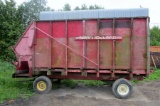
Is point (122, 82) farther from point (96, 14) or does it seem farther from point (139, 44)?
point (96, 14)

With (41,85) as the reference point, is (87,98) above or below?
below

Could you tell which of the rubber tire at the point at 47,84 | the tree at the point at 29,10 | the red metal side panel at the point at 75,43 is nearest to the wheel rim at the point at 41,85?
the rubber tire at the point at 47,84

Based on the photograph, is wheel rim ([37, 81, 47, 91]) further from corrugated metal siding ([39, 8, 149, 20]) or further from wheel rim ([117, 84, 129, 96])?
wheel rim ([117, 84, 129, 96])

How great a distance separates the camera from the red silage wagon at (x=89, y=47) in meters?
8.84

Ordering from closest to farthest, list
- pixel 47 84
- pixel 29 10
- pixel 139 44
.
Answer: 1. pixel 139 44
2. pixel 47 84
3. pixel 29 10

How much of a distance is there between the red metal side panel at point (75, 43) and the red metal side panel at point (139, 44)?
1944mm

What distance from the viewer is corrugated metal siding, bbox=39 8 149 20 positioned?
369 inches

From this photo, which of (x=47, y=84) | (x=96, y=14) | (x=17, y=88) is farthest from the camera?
(x=17, y=88)

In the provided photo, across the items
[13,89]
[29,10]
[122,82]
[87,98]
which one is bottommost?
[87,98]

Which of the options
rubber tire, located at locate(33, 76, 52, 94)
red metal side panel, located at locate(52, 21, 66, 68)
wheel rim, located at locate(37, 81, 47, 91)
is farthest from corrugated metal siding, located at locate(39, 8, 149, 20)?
wheel rim, located at locate(37, 81, 47, 91)

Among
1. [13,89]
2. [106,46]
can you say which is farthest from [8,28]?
[106,46]

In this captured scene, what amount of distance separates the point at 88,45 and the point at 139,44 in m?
1.85

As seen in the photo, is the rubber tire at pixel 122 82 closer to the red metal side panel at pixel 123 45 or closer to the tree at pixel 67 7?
the red metal side panel at pixel 123 45

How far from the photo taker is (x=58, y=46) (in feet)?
30.8
